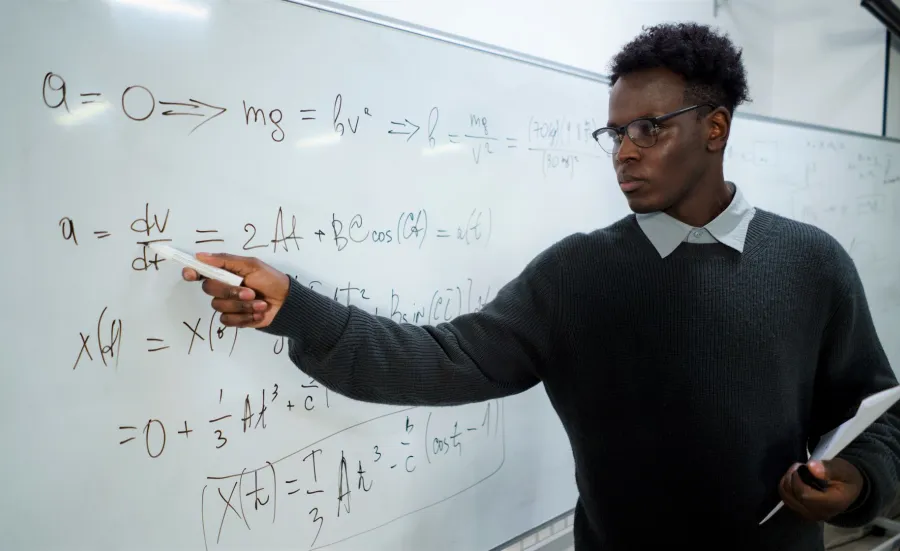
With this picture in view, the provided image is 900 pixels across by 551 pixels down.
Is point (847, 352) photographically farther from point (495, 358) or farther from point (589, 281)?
point (495, 358)

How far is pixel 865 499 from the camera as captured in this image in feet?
2.93

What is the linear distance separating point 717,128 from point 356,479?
87 centimetres

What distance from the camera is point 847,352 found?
951 mm

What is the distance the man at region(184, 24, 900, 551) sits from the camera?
2.85 feet

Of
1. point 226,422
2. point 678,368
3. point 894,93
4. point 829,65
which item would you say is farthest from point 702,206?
point 894,93

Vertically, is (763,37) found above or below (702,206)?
above

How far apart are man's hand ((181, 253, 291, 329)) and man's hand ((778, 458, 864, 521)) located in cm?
78

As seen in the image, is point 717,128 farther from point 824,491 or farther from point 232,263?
point 232,263

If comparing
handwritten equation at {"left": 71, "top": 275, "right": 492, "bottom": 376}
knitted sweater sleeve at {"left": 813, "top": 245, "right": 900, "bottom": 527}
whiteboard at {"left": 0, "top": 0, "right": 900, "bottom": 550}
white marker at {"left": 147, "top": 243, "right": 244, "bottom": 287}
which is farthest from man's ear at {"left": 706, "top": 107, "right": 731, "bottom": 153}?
white marker at {"left": 147, "top": 243, "right": 244, "bottom": 287}

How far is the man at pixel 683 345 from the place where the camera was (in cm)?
87

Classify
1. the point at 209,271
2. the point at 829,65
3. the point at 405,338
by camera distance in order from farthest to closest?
the point at 829,65 < the point at 405,338 < the point at 209,271

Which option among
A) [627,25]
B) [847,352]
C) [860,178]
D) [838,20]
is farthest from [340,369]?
[838,20]

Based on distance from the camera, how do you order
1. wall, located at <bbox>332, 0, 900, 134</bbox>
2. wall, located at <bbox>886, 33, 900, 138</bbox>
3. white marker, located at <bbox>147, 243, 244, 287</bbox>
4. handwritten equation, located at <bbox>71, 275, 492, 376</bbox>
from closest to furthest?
white marker, located at <bbox>147, 243, 244, 287</bbox> < handwritten equation, located at <bbox>71, 275, 492, 376</bbox> < wall, located at <bbox>332, 0, 900, 134</bbox> < wall, located at <bbox>886, 33, 900, 138</bbox>

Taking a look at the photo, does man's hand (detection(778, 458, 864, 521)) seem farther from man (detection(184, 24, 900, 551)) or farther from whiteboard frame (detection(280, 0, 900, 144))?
whiteboard frame (detection(280, 0, 900, 144))
